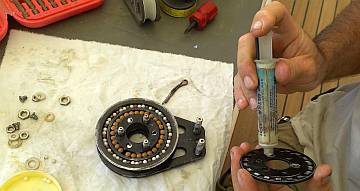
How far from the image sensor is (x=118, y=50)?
877 millimetres

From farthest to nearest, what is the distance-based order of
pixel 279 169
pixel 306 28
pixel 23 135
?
pixel 306 28 < pixel 23 135 < pixel 279 169

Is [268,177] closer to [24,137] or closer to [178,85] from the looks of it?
[178,85]

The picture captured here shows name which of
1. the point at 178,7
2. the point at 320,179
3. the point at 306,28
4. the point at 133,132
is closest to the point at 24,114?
the point at 133,132

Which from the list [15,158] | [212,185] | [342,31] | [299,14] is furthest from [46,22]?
[299,14]

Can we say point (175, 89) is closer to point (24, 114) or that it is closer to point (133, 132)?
point (133, 132)

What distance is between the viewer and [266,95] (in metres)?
0.68

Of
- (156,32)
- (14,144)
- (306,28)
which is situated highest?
(156,32)

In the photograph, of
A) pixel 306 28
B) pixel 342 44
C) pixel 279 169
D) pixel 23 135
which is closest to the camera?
pixel 279 169

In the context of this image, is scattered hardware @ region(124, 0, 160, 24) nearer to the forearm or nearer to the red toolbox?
the red toolbox

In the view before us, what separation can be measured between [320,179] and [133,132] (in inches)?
10.7

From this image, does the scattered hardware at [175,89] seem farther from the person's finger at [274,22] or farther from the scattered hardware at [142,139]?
the person's finger at [274,22]

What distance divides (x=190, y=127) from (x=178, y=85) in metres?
0.09

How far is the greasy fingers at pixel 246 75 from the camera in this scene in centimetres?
70

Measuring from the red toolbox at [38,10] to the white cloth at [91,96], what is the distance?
25mm
